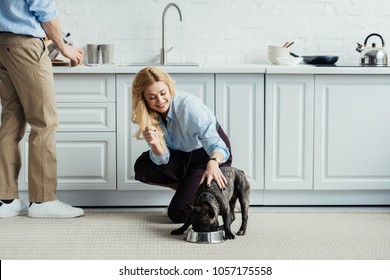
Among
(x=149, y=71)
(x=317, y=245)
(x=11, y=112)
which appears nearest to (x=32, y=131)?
(x=11, y=112)

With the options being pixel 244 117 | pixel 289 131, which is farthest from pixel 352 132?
pixel 244 117

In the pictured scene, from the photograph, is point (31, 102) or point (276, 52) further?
point (276, 52)

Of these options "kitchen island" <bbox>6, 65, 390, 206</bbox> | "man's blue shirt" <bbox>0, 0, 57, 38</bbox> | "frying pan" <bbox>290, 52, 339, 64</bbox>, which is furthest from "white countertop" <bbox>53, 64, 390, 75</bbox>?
"man's blue shirt" <bbox>0, 0, 57, 38</bbox>

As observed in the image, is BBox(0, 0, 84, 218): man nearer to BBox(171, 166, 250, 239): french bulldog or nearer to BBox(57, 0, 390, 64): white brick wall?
BBox(57, 0, 390, 64): white brick wall

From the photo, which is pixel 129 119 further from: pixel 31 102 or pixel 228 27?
pixel 228 27

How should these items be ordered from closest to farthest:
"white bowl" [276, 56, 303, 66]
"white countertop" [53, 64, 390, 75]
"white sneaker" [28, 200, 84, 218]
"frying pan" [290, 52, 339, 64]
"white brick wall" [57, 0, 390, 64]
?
"white sneaker" [28, 200, 84, 218] → "white countertop" [53, 64, 390, 75] → "white bowl" [276, 56, 303, 66] → "frying pan" [290, 52, 339, 64] → "white brick wall" [57, 0, 390, 64]

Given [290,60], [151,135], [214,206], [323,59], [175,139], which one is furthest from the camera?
[323,59]

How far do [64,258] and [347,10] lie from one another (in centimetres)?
265

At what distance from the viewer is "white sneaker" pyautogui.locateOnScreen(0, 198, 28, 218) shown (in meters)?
4.57

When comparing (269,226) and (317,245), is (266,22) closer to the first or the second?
(269,226)

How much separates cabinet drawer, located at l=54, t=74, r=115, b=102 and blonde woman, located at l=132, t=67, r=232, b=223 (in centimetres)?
47

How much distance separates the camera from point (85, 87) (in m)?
4.81

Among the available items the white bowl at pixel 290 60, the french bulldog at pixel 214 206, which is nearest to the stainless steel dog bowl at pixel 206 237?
the french bulldog at pixel 214 206

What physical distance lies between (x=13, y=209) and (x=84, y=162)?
0.51 metres
